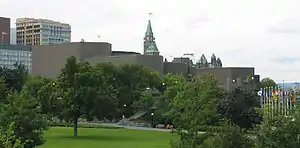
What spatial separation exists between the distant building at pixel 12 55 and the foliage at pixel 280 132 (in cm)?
15468

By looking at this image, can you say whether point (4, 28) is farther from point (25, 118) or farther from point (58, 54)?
point (25, 118)

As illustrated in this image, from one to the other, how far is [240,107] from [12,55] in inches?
5047

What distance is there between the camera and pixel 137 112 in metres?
82.0

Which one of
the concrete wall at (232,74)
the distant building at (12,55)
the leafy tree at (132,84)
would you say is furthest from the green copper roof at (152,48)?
the leafy tree at (132,84)

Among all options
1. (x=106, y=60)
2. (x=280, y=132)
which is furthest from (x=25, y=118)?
(x=106, y=60)

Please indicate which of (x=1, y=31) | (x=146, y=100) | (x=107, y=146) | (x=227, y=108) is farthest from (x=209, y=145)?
(x=1, y=31)

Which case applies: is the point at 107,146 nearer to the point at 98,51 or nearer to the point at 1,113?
the point at 1,113

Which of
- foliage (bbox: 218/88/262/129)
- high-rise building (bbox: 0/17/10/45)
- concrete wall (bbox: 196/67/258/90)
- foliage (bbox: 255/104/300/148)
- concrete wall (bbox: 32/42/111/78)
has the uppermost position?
high-rise building (bbox: 0/17/10/45)

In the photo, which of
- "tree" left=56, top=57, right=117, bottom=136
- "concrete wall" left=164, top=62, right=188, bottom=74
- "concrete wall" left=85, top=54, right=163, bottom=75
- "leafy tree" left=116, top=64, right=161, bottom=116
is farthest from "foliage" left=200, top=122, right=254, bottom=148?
"concrete wall" left=164, top=62, right=188, bottom=74

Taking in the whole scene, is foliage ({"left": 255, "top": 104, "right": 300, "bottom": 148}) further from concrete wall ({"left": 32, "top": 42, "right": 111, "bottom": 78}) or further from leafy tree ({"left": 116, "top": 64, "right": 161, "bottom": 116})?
concrete wall ({"left": 32, "top": 42, "right": 111, "bottom": 78})

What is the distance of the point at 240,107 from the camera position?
190 ft

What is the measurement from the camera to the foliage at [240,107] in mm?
56125

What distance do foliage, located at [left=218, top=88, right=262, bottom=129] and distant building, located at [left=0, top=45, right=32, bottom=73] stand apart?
116 m

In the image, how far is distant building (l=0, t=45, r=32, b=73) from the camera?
168125mm
